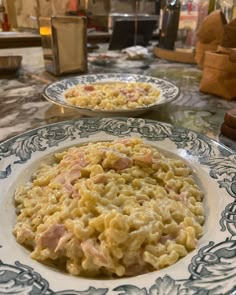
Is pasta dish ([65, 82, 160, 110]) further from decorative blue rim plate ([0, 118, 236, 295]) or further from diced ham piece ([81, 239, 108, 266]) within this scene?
diced ham piece ([81, 239, 108, 266])

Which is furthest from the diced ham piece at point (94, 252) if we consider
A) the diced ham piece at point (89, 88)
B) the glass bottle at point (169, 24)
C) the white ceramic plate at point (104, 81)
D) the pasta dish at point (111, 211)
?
the glass bottle at point (169, 24)

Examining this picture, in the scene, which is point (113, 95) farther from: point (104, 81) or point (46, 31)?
point (46, 31)

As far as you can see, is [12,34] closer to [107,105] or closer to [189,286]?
[107,105]

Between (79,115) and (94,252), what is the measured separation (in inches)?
27.1

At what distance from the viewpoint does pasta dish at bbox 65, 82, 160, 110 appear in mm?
1067

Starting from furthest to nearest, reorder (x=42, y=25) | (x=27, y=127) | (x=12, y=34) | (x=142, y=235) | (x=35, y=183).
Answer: (x=12, y=34)
(x=42, y=25)
(x=27, y=127)
(x=35, y=183)
(x=142, y=235)

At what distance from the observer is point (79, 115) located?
111cm

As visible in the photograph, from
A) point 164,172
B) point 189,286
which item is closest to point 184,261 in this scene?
point 189,286

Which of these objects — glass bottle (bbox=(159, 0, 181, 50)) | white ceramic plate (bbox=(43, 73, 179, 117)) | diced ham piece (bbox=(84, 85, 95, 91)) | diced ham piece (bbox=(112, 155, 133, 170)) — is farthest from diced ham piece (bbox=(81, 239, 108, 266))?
glass bottle (bbox=(159, 0, 181, 50))

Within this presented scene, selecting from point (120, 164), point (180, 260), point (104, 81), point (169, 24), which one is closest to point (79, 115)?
point (104, 81)

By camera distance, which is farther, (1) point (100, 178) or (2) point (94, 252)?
(1) point (100, 178)

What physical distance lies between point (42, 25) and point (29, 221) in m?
1.24

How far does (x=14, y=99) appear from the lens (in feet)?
4.12

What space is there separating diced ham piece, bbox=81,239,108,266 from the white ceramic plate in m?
0.52
